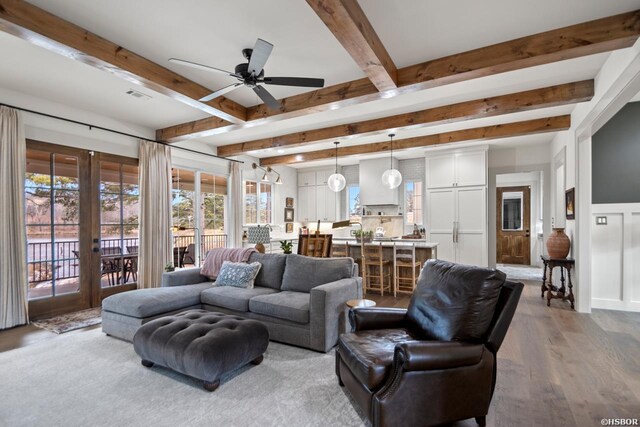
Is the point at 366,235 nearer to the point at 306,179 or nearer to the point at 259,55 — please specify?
the point at 259,55

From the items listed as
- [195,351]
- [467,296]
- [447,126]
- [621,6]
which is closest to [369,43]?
[621,6]

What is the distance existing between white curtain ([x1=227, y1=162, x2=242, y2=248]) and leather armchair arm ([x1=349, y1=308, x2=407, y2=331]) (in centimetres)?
490

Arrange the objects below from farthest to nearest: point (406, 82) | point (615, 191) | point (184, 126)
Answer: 1. point (184, 126)
2. point (615, 191)
3. point (406, 82)

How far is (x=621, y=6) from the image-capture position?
7.67 ft

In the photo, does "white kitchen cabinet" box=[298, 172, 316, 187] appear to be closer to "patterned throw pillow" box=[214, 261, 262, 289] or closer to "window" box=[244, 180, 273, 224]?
"window" box=[244, 180, 273, 224]

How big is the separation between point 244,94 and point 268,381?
3.20 metres

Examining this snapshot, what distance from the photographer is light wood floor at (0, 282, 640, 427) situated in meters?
2.09

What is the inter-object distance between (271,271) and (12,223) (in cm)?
310

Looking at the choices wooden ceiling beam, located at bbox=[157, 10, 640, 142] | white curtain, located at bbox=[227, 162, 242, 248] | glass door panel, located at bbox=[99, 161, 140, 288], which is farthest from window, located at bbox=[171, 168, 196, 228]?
wooden ceiling beam, located at bbox=[157, 10, 640, 142]

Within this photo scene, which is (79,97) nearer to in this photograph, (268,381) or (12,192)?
(12,192)

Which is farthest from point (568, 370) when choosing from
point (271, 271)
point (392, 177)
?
point (392, 177)

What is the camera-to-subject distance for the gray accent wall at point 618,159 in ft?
14.3

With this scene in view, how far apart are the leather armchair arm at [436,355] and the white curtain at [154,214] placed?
4592 mm

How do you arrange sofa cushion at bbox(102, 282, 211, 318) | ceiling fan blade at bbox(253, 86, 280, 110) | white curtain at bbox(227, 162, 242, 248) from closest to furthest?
1. ceiling fan blade at bbox(253, 86, 280, 110)
2. sofa cushion at bbox(102, 282, 211, 318)
3. white curtain at bbox(227, 162, 242, 248)
